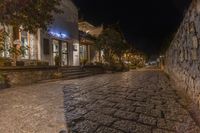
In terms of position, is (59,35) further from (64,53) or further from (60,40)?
(64,53)

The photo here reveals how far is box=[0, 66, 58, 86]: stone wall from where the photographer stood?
8523 millimetres

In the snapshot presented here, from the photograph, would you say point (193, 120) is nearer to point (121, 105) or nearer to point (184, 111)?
point (184, 111)

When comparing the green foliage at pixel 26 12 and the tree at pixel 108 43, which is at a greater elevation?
the tree at pixel 108 43

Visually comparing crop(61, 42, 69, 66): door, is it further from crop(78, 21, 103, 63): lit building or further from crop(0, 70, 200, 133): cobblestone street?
crop(0, 70, 200, 133): cobblestone street

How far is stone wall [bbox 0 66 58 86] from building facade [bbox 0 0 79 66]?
209 cm

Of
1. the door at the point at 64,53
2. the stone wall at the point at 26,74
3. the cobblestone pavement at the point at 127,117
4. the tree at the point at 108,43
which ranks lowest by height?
the cobblestone pavement at the point at 127,117

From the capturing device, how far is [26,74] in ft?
31.2

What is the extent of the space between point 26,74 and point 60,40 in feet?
26.8

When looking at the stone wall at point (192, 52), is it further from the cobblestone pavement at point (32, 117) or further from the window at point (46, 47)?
the window at point (46, 47)

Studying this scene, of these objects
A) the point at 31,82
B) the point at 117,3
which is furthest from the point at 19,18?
the point at 117,3

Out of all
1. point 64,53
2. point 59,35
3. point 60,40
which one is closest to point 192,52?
point 59,35

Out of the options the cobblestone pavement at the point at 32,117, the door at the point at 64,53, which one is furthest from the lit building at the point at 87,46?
the cobblestone pavement at the point at 32,117

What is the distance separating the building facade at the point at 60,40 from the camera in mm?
13195

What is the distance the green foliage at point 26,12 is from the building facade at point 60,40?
8.09 metres
